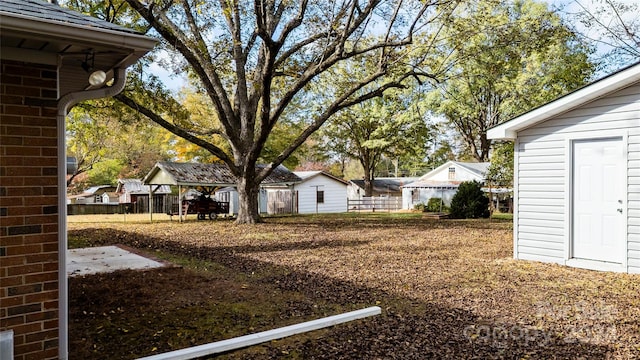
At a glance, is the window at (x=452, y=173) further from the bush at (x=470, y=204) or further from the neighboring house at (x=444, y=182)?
the bush at (x=470, y=204)

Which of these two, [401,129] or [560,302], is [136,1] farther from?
[401,129]

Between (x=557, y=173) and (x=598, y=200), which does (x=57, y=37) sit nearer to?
(x=557, y=173)

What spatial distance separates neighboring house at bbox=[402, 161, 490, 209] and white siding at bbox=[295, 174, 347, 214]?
5588 mm

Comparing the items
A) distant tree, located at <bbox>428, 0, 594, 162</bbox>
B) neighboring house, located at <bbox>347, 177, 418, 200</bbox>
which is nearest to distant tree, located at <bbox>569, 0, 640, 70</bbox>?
distant tree, located at <bbox>428, 0, 594, 162</bbox>

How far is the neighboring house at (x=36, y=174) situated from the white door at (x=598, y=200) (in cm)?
750

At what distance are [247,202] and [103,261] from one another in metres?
9.64

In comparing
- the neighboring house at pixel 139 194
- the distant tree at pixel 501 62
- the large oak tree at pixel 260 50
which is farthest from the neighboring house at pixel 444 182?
the neighboring house at pixel 139 194

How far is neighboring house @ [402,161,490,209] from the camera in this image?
3191cm

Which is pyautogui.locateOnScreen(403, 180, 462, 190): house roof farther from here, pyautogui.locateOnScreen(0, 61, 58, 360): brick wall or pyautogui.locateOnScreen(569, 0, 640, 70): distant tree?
pyautogui.locateOnScreen(0, 61, 58, 360): brick wall

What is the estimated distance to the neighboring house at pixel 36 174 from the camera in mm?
2889

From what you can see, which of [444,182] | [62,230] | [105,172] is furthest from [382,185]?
[62,230]

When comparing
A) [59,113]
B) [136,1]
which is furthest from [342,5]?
[59,113]

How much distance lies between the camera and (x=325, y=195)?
30812mm

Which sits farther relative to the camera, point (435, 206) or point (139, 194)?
point (139, 194)
